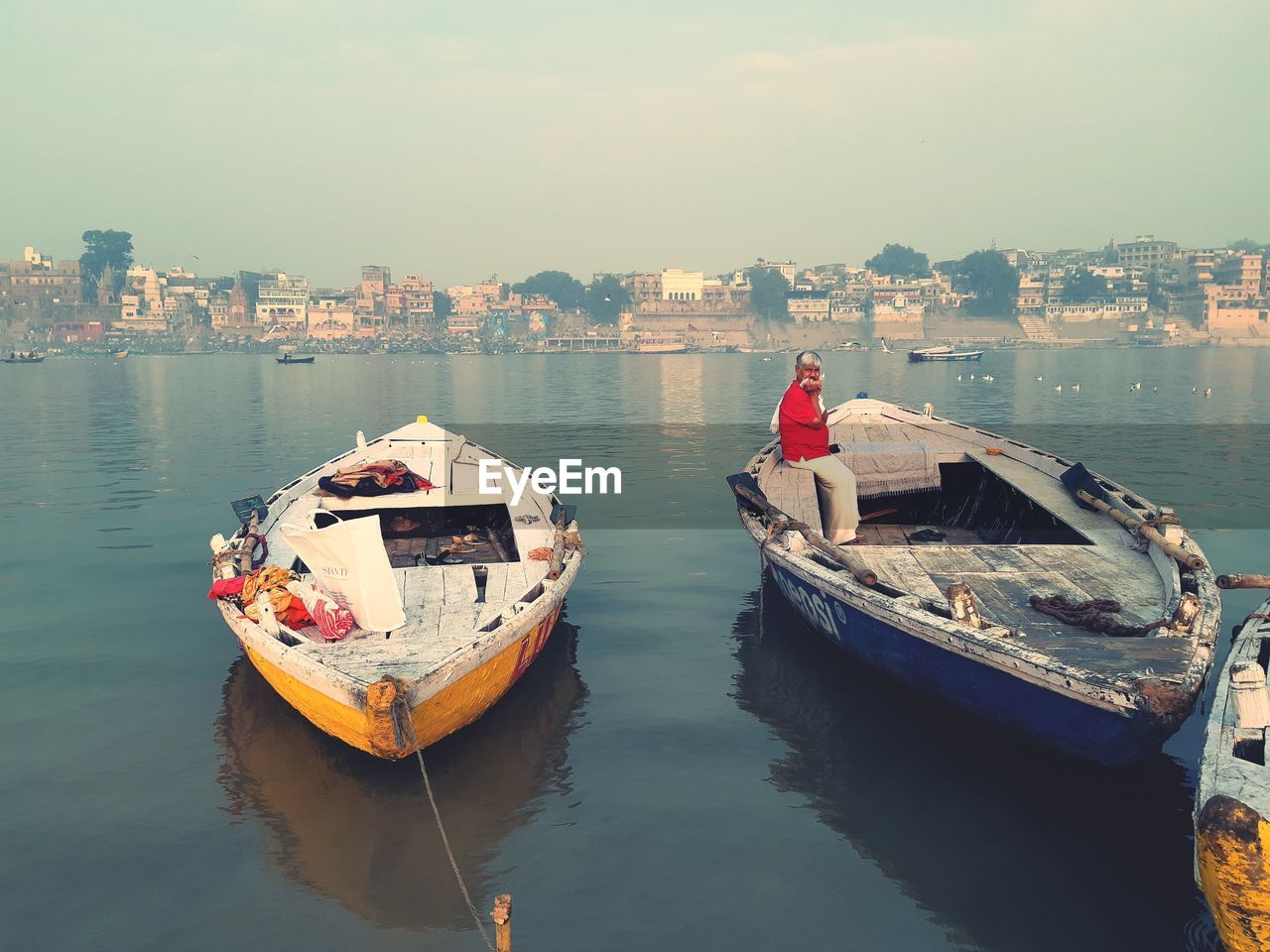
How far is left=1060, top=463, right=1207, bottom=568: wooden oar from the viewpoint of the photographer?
8.80 meters

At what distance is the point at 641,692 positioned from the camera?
9.79 metres

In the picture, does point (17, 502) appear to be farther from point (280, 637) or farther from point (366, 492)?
point (280, 637)

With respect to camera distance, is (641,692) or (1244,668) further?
(641,692)

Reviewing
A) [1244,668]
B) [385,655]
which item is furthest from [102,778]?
[1244,668]

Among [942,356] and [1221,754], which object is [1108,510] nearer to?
[1221,754]

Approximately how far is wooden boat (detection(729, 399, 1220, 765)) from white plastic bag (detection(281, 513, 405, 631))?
14.1 feet

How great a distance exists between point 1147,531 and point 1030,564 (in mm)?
1317

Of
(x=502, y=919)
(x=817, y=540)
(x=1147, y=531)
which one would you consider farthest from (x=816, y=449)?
(x=502, y=919)

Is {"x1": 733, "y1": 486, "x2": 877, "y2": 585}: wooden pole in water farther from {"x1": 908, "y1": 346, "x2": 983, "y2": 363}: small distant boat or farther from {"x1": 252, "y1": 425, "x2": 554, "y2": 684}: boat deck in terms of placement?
{"x1": 908, "y1": 346, "x2": 983, "y2": 363}: small distant boat

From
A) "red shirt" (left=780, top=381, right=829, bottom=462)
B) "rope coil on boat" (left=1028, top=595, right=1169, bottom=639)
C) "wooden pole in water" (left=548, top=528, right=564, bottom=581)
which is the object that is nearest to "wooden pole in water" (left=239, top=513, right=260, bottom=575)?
"wooden pole in water" (left=548, top=528, right=564, bottom=581)

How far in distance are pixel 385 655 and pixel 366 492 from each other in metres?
5.16

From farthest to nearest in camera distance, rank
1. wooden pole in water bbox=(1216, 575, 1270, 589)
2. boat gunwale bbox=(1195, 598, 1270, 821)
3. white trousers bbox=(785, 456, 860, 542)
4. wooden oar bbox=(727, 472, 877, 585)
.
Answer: white trousers bbox=(785, 456, 860, 542)
wooden oar bbox=(727, 472, 877, 585)
wooden pole in water bbox=(1216, 575, 1270, 589)
boat gunwale bbox=(1195, 598, 1270, 821)

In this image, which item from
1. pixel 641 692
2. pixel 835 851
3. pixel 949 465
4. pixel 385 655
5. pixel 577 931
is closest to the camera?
pixel 577 931

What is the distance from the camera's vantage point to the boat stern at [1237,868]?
454 cm
